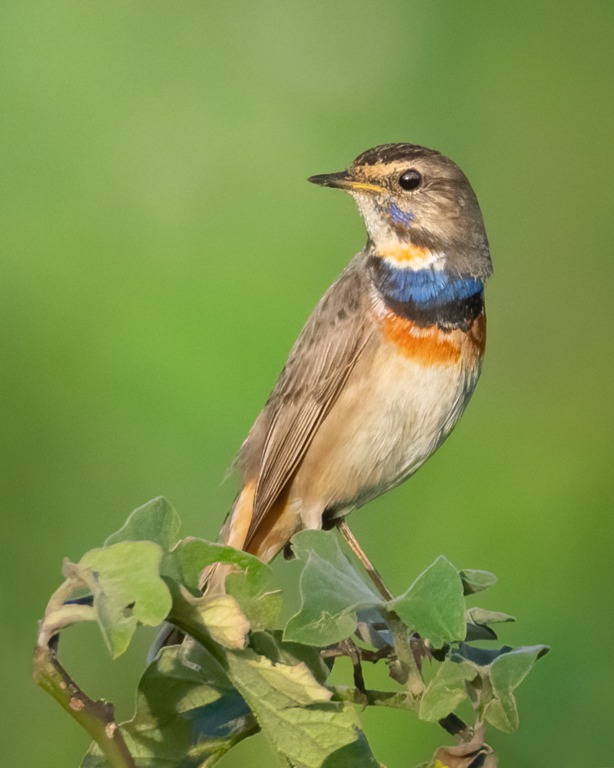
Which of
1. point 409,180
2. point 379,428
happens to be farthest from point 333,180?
point 379,428

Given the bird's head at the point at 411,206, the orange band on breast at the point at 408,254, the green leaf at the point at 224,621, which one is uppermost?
the bird's head at the point at 411,206

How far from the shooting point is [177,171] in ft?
13.1

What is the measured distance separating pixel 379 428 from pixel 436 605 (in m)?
1.86

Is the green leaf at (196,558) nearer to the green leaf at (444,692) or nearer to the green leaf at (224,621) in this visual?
the green leaf at (224,621)

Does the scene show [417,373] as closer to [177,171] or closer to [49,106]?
[177,171]

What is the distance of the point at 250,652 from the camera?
1.55 m

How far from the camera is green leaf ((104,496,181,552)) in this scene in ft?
5.14

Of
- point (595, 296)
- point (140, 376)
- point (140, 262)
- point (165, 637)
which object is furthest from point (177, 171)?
point (165, 637)

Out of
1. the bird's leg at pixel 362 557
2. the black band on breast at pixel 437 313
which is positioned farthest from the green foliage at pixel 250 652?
the black band on breast at pixel 437 313

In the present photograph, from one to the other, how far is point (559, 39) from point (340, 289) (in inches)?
65.6

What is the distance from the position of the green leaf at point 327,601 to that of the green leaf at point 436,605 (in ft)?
0.12

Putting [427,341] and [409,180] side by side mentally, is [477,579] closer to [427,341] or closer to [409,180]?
[427,341]

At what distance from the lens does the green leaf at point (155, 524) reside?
1.57 meters

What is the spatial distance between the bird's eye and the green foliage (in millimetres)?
1912
